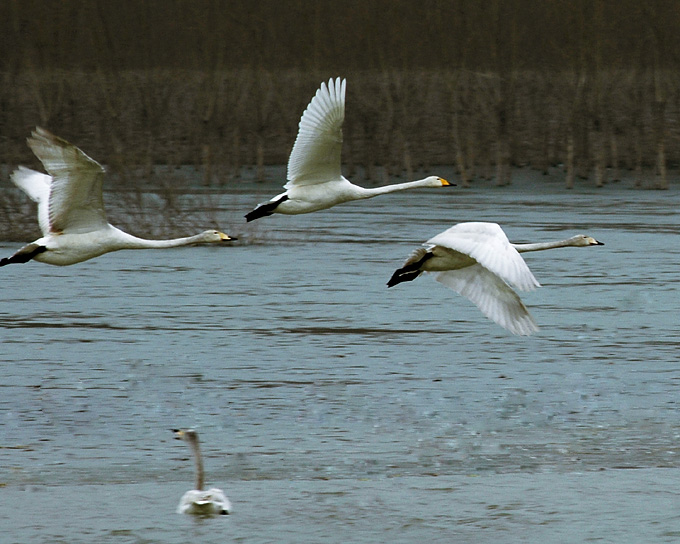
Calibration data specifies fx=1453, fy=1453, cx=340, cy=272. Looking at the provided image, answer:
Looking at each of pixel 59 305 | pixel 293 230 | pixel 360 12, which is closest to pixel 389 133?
pixel 360 12

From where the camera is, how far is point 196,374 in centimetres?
1023

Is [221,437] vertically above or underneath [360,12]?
underneath

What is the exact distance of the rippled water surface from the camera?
23.0 ft

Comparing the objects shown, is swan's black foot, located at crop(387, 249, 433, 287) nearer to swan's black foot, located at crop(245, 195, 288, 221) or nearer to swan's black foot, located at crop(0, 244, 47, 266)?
swan's black foot, located at crop(245, 195, 288, 221)

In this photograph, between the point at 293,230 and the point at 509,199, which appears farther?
the point at 509,199

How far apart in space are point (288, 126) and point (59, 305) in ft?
54.7

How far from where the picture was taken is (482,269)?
8.59 metres

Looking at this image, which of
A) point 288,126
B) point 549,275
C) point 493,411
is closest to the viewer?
point 493,411

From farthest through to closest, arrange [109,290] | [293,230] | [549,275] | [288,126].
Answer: [288,126] → [293,230] → [549,275] → [109,290]

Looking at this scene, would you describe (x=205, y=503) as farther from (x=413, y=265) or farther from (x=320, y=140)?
(x=320, y=140)

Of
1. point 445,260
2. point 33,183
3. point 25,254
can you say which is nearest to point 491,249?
point 445,260

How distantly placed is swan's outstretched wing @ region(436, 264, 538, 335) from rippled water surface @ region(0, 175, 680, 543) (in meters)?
0.67

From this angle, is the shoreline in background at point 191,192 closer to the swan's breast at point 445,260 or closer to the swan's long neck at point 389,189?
the swan's long neck at point 389,189

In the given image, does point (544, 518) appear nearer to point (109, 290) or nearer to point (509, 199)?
point (109, 290)
